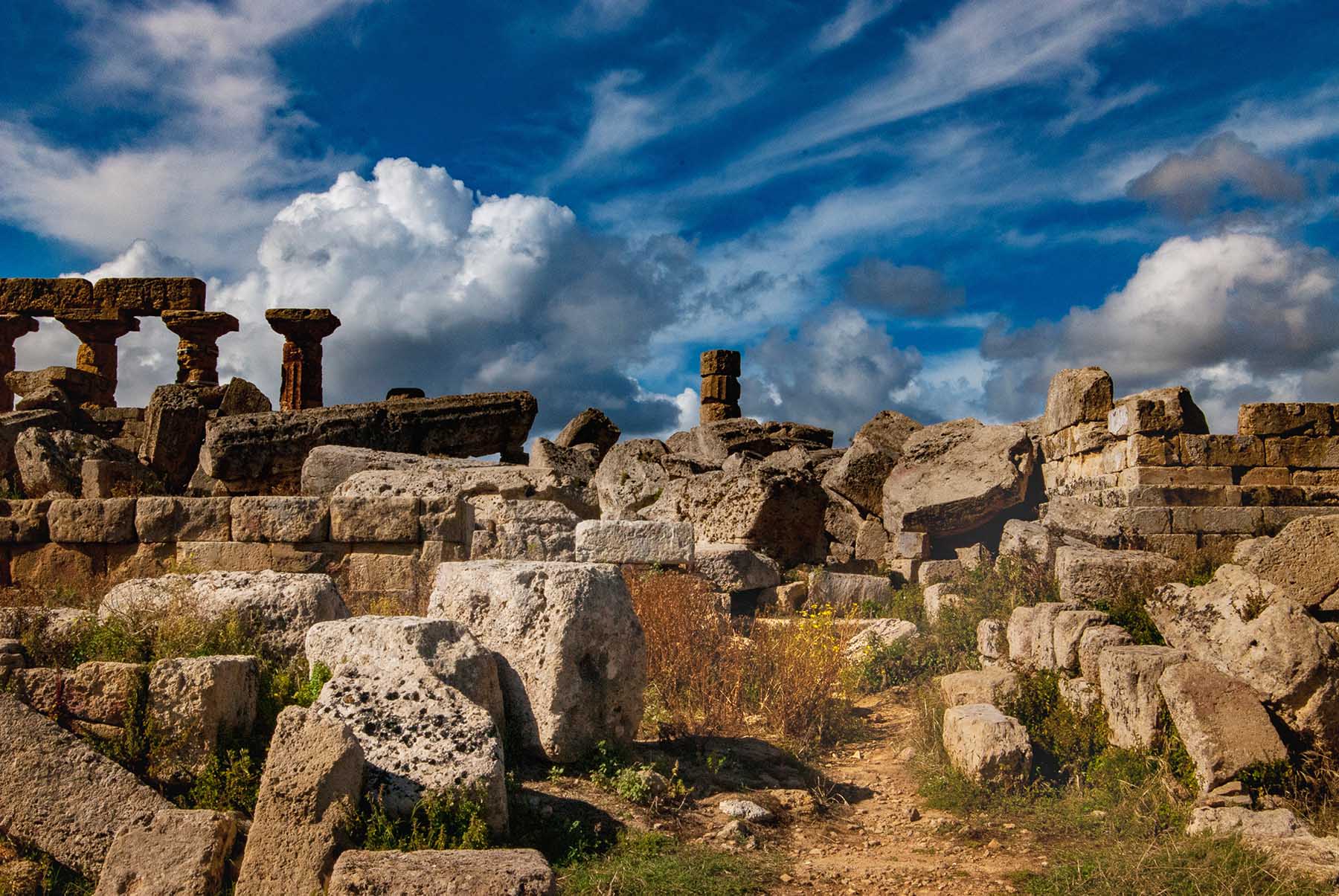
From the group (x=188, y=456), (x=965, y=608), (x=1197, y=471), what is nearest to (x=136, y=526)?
(x=188, y=456)

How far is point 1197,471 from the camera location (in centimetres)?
1202

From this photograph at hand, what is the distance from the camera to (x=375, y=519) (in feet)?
30.6

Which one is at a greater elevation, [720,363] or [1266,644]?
[720,363]

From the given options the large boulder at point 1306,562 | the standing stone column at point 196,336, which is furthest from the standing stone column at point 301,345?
the large boulder at point 1306,562

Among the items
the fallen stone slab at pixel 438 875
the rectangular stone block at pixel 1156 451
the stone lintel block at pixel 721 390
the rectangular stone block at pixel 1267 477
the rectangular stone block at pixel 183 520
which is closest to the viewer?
the fallen stone slab at pixel 438 875

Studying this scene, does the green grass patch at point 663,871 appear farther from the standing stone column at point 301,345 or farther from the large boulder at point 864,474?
the standing stone column at point 301,345

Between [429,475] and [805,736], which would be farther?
[429,475]

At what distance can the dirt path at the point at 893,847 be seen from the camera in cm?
495

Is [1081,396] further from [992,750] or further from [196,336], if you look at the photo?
[196,336]

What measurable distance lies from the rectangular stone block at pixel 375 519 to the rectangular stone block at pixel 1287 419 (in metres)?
9.41

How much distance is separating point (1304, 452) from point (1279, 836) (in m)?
8.59

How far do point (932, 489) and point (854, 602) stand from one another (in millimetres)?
2613

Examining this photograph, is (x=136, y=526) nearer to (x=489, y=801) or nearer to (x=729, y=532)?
(x=729, y=532)

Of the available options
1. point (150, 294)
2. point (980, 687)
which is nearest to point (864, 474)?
point (980, 687)
